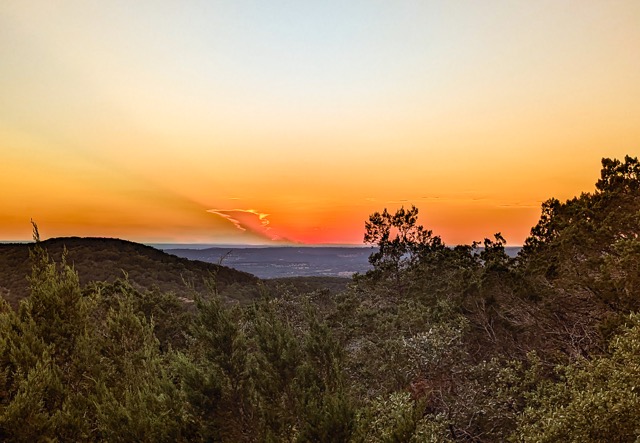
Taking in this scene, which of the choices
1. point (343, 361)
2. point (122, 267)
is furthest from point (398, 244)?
point (122, 267)

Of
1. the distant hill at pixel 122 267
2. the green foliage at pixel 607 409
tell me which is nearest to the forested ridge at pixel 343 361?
the green foliage at pixel 607 409

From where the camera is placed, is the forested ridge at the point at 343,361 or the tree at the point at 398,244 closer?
the forested ridge at the point at 343,361

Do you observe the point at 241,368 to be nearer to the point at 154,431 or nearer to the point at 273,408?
the point at 273,408

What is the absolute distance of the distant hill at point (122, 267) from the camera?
8050 cm

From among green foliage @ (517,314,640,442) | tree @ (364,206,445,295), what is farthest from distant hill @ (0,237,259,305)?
green foliage @ (517,314,640,442)

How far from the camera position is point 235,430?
12.7 m

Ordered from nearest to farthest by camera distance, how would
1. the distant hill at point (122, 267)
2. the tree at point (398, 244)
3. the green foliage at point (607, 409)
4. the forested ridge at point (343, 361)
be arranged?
1. the green foliage at point (607, 409)
2. the forested ridge at point (343, 361)
3. the tree at point (398, 244)
4. the distant hill at point (122, 267)

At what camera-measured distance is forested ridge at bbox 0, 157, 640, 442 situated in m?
10.8

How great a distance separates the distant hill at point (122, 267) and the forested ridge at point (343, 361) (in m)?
55.1

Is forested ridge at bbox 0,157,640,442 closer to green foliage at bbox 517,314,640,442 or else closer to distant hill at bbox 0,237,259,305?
green foliage at bbox 517,314,640,442

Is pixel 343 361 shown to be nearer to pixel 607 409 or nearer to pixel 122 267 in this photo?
pixel 607 409

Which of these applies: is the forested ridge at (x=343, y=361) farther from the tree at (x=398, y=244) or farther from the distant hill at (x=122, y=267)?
the distant hill at (x=122, y=267)

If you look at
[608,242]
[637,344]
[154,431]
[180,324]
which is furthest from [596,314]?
[180,324]

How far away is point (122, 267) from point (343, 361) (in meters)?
93.1
